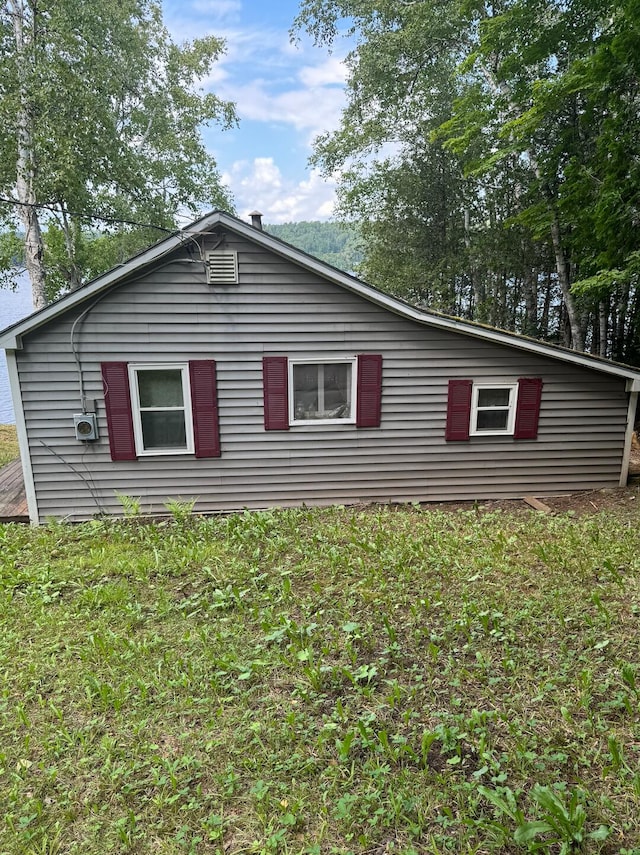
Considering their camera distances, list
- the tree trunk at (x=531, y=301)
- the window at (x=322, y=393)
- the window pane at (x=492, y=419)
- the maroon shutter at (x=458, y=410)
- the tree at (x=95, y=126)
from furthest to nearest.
Result: the tree trunk at (x=531, y=301) → the tree at (x=95, y=126) → the window pane at (x=492, y=419) → the maroon shutter at (x=458, y=410) → the window at (x=322, y=393)

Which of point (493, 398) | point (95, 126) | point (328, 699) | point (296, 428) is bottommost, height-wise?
point (328, 699)

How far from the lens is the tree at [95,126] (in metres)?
11.7

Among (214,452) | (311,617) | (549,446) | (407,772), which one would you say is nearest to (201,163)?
(214,452)

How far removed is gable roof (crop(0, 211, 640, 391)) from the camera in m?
6.57

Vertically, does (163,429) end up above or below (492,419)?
below

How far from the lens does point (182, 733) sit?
2.98 m

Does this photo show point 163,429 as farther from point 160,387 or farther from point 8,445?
point 8,445

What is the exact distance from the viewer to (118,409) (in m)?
7.07

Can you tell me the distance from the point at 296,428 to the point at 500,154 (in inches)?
275

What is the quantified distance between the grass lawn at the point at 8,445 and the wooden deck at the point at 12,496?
169 centimetres

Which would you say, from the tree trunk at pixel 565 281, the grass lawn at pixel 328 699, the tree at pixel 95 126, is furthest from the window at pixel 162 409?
the tree trunk at pixel 565 281

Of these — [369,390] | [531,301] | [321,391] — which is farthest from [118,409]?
[531,301]

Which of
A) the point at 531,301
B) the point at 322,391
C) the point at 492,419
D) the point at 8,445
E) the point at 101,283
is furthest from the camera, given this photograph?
the point at 531,301

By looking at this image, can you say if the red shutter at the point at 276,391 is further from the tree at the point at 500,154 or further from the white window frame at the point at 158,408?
the tree at the point at 500,154
